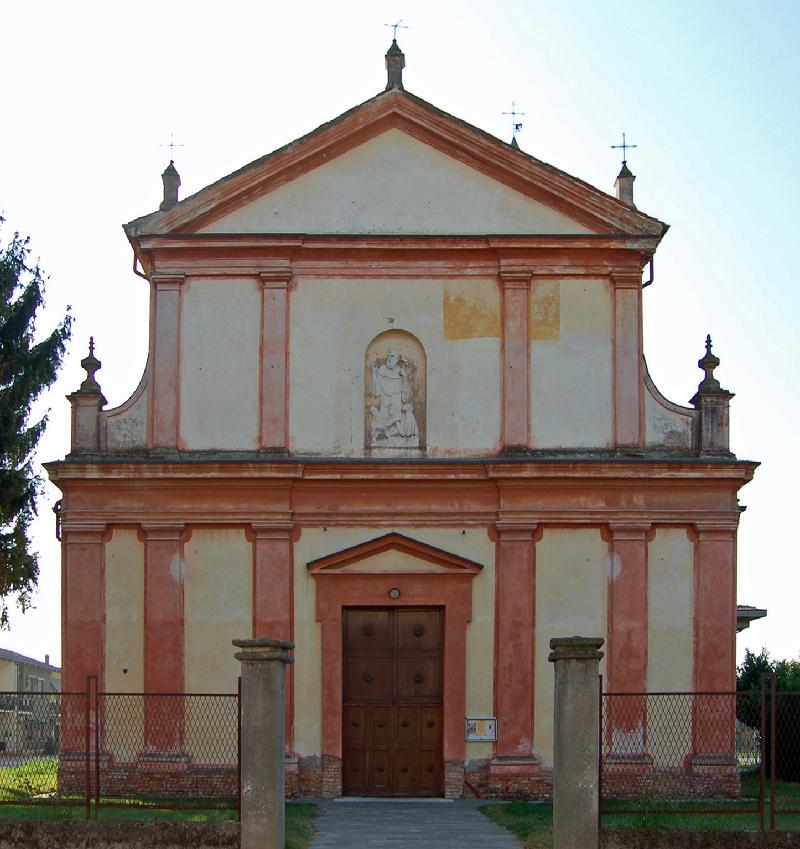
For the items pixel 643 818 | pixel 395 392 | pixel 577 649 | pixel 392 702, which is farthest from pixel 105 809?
pixel 395 392

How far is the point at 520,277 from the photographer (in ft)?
72.3

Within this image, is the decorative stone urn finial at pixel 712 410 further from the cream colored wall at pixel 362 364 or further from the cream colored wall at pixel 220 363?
the cream colored wall at pixel 220 363

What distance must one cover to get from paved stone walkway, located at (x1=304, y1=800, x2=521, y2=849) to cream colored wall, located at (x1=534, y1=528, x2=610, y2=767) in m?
1.84

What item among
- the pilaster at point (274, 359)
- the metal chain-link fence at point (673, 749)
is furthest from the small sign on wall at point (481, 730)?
the pilaster at point (274, 359)

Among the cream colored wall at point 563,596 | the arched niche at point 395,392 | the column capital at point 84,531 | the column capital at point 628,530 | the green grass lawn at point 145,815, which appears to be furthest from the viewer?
the arched niche at point 395,392

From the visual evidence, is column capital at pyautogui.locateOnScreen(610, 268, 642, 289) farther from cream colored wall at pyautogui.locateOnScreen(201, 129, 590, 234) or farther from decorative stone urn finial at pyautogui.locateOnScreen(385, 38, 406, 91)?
decorative stone urn finial at pyautogui.locateOnScreen(385, 38, 406, 91)

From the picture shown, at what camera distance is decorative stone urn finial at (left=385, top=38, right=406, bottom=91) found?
2299 centimetres

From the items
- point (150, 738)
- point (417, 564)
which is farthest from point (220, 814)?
point (417, 564)

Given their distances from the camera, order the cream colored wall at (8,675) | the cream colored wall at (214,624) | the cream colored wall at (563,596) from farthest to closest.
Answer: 1. the cream colored wall at (8,675)
2. the cream colored wall at (563,596)
3. the cream colored wall at (214,624)

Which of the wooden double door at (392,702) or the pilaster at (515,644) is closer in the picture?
the pilaster at (515,644)

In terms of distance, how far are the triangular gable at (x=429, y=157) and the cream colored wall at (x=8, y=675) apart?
106 feet

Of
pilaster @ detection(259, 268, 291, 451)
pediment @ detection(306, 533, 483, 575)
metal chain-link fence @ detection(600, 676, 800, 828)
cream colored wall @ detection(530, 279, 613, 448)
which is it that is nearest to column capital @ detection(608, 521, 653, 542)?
cream colored wall @ detection(530, 279, 613, 448)

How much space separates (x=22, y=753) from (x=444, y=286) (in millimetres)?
9162

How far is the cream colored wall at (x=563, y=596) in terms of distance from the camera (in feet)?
69.7
